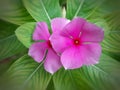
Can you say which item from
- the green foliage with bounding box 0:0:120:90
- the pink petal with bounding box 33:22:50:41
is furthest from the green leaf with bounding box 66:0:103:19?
the pink petal with bounding box 33:22:50:41

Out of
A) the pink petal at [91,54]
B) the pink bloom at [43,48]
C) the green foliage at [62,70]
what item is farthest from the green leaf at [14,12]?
the pink petal at [91,54]

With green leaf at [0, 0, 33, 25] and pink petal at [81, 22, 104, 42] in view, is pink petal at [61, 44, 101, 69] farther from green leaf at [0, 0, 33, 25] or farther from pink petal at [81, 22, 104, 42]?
green leaf at [0, 0, 33, 25]

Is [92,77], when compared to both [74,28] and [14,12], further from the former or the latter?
[14,12]

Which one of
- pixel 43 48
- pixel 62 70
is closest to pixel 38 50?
pixel 43 48

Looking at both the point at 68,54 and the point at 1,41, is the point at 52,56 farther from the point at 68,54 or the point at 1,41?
the point at 1,41

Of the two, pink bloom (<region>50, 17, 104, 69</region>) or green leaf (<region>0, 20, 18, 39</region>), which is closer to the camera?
pink bloom (<region>50, 17, 104, 69</region>)

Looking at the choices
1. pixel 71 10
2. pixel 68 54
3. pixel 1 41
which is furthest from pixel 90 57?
pixel 1 41
